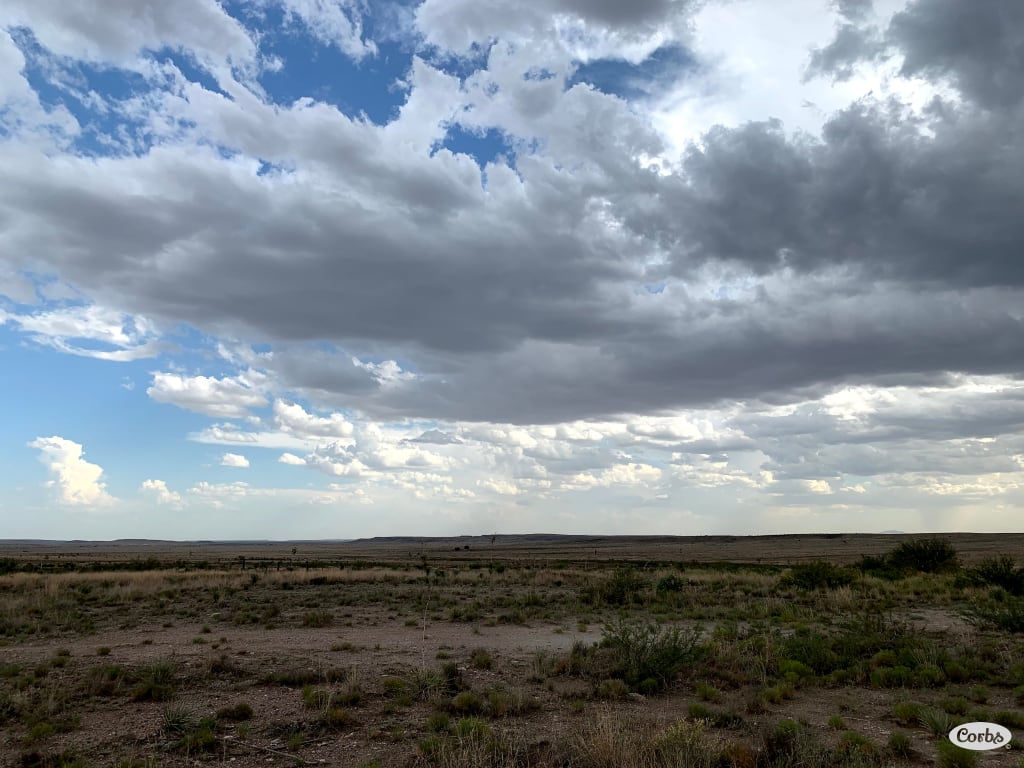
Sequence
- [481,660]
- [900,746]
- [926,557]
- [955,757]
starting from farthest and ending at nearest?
[926,557] < [481,660] < [900,746] < [955,757]

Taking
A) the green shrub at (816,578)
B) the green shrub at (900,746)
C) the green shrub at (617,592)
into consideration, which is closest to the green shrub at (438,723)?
the green shrub at (900,746)

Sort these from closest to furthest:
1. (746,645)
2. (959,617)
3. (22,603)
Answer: (746,645), (959,617), (22,603)

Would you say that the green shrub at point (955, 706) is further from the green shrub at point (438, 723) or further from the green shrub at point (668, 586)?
the green shrub at point (668, 586)

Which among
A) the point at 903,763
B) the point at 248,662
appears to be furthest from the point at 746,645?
the point at 248,662

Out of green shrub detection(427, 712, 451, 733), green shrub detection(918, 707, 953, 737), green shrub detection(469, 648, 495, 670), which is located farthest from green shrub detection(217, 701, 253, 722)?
green shrub detection(918, 707, 953, 737)

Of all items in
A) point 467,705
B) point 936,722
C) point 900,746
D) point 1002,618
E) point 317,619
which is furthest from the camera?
point 317,619

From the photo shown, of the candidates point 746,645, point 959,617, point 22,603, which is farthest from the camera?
point 22,603

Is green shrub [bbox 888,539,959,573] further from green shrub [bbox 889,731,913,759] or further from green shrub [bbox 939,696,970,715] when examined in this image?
green shrub [bbox 889,731,913,759]

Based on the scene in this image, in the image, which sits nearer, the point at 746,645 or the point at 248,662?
the point at 248,662

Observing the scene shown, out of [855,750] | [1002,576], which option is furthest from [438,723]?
[1002,576]

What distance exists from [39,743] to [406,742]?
4834mm

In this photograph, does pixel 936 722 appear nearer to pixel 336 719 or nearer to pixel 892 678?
pixel 892 678

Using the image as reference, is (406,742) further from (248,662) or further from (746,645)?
(746,645)

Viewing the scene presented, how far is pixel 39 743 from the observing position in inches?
361
